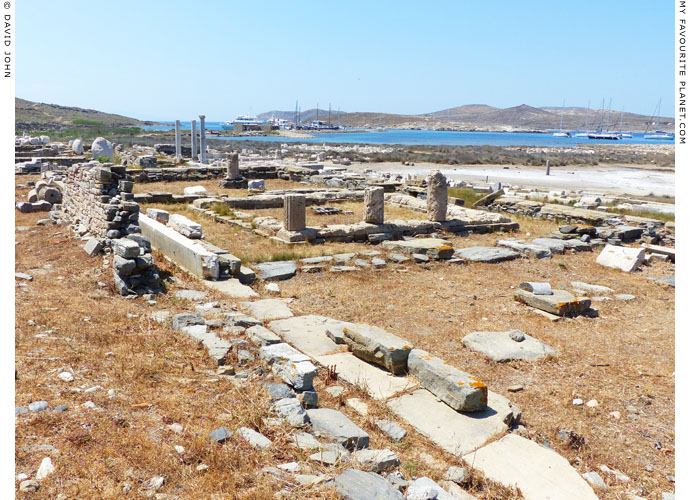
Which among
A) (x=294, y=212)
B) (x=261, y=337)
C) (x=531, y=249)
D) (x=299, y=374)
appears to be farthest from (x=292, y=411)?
(x=531, y=249)

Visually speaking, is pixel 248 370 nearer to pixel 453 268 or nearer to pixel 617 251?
pixel 453 268

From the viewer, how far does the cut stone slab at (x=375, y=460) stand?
11.3 feet

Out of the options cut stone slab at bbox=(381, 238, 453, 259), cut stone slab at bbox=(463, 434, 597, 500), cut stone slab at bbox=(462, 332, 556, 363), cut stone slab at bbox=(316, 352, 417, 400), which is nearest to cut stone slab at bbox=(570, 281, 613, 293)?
cut stone slab at bbox=(381, 238, 453, 259)

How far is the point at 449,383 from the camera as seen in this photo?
462cm

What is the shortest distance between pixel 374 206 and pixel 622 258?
5.58m

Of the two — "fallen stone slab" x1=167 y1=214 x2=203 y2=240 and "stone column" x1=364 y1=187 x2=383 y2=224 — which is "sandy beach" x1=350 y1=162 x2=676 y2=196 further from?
"fallen stone slab" x1=167 y1=214 x2=203 y2=240

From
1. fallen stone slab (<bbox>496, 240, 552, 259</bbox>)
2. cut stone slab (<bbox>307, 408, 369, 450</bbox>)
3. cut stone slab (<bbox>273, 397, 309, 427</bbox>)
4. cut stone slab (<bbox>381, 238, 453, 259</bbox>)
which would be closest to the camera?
cut stone slab (<bbox>307, 408, 369, 450</bbox>)

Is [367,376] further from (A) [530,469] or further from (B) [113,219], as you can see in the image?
(B) [113,219]

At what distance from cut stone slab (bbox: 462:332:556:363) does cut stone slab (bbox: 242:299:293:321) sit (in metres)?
2.42

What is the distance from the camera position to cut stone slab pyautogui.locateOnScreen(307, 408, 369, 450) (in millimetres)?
3746

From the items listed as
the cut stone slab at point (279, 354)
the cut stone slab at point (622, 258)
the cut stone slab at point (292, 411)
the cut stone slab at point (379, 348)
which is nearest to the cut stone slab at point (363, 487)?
the cut stone slab at point (292, 411)

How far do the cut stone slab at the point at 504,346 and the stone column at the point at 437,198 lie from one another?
24.0 ft

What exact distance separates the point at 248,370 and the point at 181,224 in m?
6.20

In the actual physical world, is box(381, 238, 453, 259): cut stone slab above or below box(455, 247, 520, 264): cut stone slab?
above
